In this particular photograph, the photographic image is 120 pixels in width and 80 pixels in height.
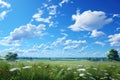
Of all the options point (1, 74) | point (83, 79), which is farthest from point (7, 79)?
point (83, 79)

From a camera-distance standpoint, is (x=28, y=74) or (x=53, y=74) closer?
(x=28, y=74)

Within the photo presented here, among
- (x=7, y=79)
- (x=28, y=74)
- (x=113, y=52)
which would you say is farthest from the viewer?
(x=113, y=52)

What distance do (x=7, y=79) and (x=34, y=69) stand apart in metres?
1.76

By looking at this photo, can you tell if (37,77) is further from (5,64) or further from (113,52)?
(113,52)

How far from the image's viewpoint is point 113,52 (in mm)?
77125

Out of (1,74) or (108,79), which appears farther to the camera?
(108,79)

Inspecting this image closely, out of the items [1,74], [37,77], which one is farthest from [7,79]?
[37,77]

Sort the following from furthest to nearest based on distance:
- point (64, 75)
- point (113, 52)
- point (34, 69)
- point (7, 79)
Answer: point (113, 52), point (64, 75), point (34, 69), point (7, 79)

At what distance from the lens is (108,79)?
49.2 ft

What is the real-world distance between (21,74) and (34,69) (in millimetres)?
957

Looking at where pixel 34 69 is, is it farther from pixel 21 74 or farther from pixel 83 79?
pixel 83 79

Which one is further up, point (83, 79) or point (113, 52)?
point (113, 52)

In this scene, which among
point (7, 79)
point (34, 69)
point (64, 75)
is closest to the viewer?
point (7, 79)

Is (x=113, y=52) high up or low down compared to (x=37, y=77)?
up
